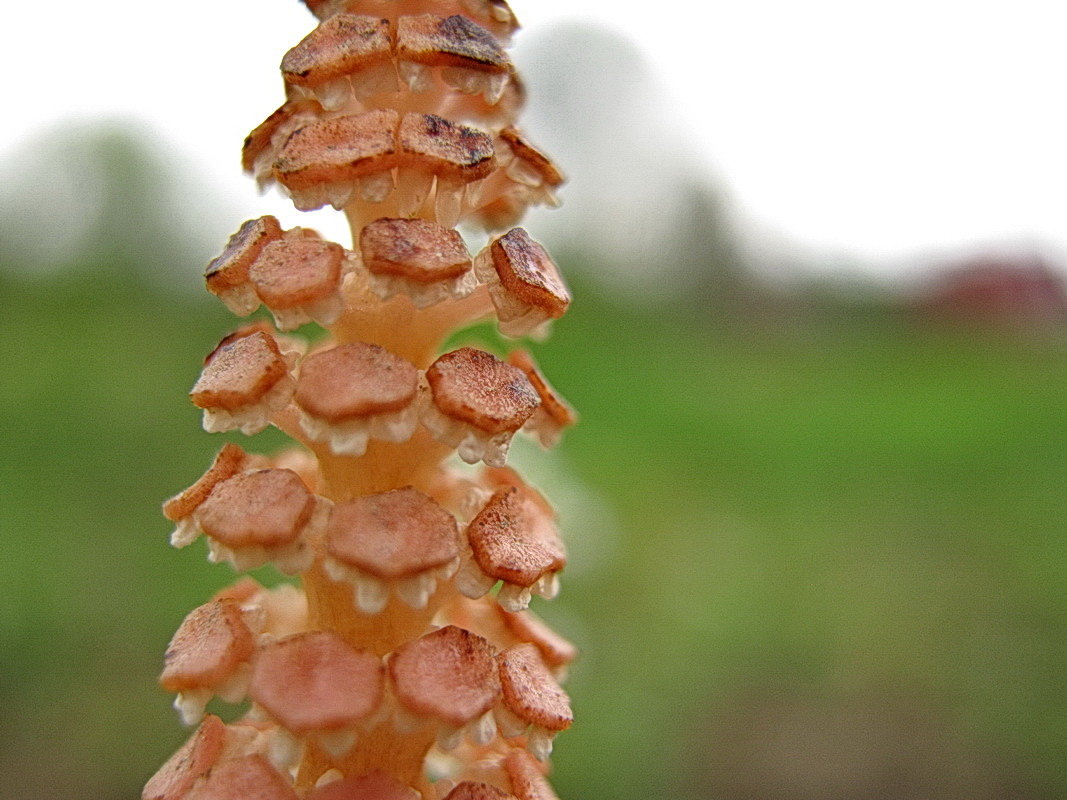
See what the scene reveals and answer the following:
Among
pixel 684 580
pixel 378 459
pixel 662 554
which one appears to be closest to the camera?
pixel 378 459

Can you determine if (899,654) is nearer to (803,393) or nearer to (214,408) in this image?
(214,408)

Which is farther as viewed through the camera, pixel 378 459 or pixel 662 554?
pixel 662 554

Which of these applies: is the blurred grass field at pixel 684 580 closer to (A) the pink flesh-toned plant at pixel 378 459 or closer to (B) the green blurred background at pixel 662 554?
(B) the green blurred background at pixel 662 554

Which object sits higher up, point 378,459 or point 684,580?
point 378,459

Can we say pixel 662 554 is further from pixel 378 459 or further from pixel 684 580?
pixel 378 459

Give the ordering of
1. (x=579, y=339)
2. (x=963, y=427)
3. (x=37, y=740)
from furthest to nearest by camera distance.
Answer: (x=579, y=339), (x=963, y=427), (x=37, y=740)

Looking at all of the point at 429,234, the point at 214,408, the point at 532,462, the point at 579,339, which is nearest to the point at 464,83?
the point at 429,234

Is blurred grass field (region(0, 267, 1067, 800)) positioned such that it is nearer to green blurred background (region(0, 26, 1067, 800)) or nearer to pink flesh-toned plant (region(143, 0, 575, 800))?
green blurred background (region(0, 26, 1067, 800))

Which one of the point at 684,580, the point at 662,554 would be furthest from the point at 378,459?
the point at 662,554
